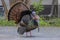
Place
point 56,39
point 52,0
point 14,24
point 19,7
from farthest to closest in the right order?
1. point 52,0
2. point 19,7
3. point 14,24
4. point 56,39

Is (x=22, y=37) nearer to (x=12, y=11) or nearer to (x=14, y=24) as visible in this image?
(x=14, y=24)

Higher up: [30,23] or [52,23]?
[30,23]

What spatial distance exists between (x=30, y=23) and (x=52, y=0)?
19.0 m

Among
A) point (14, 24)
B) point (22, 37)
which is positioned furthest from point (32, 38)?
point (14, 24)

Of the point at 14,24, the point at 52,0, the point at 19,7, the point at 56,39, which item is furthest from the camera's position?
the point at 52,0

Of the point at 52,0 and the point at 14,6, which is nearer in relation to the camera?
the point at 14,6

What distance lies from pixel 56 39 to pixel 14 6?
8.15m

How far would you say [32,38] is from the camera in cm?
1271

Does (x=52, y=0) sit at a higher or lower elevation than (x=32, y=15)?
lower

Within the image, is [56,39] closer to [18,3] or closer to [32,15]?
[32,15]

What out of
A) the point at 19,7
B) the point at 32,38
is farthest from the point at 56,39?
the point at 19,7

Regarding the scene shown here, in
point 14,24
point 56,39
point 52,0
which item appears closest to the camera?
point 56,39

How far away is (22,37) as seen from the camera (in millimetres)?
12953

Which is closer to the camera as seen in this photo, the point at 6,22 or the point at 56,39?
the point at 56,39
